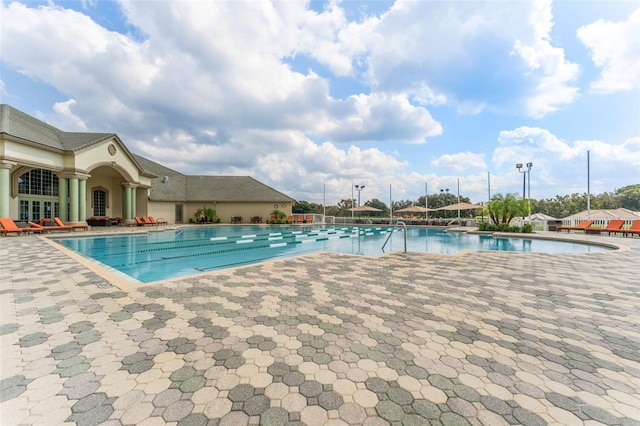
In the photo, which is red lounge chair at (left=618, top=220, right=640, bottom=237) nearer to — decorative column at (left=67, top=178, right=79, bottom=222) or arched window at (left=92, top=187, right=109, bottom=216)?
decorative column at (left=67, top=178, right=79, bottom=222)

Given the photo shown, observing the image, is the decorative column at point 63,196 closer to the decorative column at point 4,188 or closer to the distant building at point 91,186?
the distant building at point 91,186

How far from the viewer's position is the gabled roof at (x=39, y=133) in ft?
43.7

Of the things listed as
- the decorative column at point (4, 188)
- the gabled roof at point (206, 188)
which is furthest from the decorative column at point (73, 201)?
the gabled roof at point (206, 188)

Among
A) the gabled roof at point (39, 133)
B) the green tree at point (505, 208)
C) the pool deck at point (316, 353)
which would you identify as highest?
the gabled roof at point (39, 133)

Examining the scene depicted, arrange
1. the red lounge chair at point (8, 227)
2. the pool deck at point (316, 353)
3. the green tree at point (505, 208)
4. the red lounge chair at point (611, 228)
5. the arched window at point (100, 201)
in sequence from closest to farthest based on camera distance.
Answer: the pool deck at point (316, 353) → the red lounge chair at point (8, 227) → the red lounge chair at point (611, 228) → the green tree at point (505, 208) → the arched window at point (100, 201)

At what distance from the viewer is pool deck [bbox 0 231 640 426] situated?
168 centimetres

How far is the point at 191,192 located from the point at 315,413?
2996 centimetres

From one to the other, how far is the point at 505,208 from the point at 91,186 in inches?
1248

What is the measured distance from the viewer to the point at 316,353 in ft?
7.83

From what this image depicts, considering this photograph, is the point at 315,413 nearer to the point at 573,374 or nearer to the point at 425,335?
the point at 425,335

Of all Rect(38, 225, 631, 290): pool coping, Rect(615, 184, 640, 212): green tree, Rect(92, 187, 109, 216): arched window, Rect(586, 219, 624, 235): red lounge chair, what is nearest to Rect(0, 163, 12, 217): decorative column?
Rect(38, 225, 631, 290): pool coping

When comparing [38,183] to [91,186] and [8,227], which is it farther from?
[8,227]

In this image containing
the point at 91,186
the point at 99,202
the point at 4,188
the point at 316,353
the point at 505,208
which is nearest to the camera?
the point at 316,353

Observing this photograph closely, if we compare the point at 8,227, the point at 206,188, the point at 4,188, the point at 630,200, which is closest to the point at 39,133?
the point at 4,188
